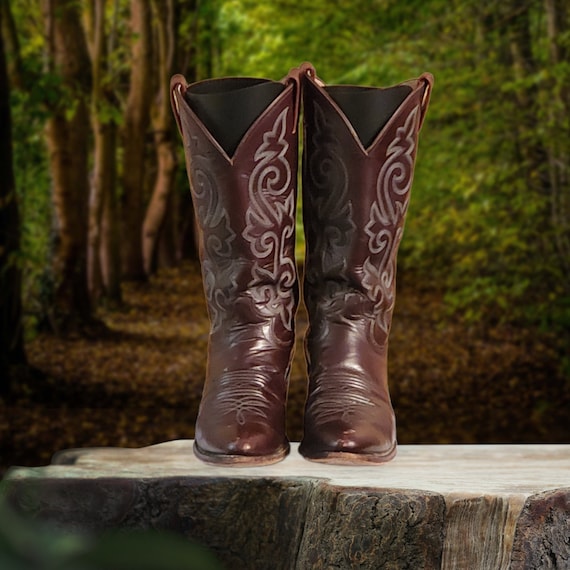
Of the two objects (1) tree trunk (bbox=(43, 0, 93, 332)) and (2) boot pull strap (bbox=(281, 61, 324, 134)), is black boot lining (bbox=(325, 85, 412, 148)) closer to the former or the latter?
(2) boot pull strap (bbox=(281, 61, 324, 134))

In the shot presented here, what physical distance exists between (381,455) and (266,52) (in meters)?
3.94

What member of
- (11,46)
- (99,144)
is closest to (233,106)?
(11,46)

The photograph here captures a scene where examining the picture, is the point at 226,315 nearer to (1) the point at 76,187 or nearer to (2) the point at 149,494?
(2) the point at 149,494

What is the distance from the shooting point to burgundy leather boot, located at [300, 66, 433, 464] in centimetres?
162

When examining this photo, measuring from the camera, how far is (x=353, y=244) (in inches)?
65.9

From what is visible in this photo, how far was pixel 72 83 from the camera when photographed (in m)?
4.88

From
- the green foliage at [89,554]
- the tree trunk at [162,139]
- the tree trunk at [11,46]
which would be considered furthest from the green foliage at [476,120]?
the green foliage at [89,554]

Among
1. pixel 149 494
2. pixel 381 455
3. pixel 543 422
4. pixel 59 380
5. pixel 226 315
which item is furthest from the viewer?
pixel 543 422

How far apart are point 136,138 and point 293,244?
13.1 feet

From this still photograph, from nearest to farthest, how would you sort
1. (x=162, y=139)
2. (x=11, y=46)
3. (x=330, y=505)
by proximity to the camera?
(x=330, y=505) → (x=11, y=46) → (x=162, y=139)

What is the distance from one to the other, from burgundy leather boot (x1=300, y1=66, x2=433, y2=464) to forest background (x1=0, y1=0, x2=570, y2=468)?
2713mm

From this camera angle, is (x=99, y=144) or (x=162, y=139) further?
(x=162, y=139)

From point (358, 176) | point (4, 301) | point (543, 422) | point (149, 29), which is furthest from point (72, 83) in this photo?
point (358, 176)

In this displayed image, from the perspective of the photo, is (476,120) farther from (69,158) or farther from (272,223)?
(272,223)
